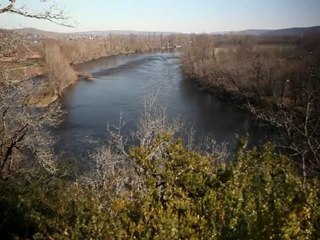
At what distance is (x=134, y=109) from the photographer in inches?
1405

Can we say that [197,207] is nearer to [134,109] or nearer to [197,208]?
[197,208]

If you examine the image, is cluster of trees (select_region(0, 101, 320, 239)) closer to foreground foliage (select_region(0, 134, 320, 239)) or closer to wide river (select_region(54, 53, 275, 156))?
foreground foliage (select_region(0, 134, 320, 239))

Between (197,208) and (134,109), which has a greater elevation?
(197,208)

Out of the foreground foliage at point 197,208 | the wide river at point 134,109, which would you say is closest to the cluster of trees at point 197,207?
the foreground foliage at point 197,208

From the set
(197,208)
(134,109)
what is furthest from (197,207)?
(134,109)

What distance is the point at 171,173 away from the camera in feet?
17.2

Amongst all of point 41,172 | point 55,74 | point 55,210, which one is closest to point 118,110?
point 55,74

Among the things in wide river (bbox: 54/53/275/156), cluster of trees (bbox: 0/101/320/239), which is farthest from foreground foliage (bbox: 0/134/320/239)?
wide river (bbox: 54/53/275/156)

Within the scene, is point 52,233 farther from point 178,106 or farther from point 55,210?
point 178,106

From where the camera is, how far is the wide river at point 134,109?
2867 centimetres

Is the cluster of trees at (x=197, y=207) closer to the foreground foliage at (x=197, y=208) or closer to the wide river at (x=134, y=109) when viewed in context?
the foreground foliage at (x=197, y=208)

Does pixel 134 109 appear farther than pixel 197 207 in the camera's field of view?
Yes

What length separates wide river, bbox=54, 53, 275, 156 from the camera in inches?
1129

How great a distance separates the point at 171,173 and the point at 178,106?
106 feet
